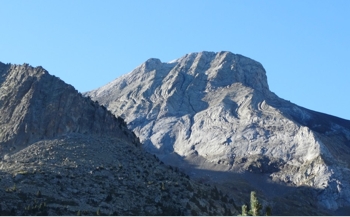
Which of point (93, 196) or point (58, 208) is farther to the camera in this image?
point (93, 196)

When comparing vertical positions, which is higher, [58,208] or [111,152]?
[111,152]

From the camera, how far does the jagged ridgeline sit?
8769 centimetres

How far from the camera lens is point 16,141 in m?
112

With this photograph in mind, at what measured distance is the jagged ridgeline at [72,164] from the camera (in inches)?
3452

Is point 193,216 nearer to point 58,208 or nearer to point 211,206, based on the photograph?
point 211,206

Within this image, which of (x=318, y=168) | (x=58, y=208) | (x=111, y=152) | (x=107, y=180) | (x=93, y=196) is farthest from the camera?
(x=318, y=168)

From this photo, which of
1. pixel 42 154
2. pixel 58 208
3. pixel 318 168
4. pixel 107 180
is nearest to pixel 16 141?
pixel 42 154

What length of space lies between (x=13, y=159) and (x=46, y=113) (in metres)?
21.2

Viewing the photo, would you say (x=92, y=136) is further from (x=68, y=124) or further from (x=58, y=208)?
(x=58, y=208)

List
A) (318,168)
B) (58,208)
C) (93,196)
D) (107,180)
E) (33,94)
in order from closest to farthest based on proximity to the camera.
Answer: (58,208) → (93,196) → (107,180) → (33,94) → (318,168)

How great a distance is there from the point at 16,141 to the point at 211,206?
33652 mm

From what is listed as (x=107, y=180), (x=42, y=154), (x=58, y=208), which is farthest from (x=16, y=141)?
(x=58, y=208)

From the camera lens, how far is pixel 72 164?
100438mm

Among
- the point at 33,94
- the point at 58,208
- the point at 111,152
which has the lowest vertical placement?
the point at 58,208
